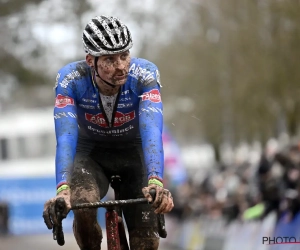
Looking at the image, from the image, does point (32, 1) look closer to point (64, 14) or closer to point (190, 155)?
point (64, 14)

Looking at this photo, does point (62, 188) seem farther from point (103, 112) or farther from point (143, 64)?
point (143, 64)

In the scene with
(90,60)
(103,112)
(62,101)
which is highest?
(90,60)

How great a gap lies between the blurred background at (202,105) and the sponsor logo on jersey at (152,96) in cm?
127

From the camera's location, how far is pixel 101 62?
6.91 metres

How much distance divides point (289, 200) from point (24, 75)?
20.7 m

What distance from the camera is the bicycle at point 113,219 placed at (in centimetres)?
616

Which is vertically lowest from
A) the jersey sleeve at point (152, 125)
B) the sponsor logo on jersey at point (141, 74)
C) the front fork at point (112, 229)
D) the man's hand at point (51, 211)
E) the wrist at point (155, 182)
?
the front fork at point (112, 229)

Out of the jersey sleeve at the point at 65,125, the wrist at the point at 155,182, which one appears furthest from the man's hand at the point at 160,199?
the jersey sleeve at the point at 65,125

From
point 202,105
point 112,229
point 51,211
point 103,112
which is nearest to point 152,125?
point 103,112

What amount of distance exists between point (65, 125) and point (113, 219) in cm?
86

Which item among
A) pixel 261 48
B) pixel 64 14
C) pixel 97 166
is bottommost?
pixel 97 166

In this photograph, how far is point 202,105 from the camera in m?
30.8

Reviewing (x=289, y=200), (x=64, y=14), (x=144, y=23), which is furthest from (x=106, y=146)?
(x=144, y=23)

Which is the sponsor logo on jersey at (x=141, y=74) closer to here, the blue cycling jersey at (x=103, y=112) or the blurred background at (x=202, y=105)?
the blue cycling jersey at (x=103, y=112)
